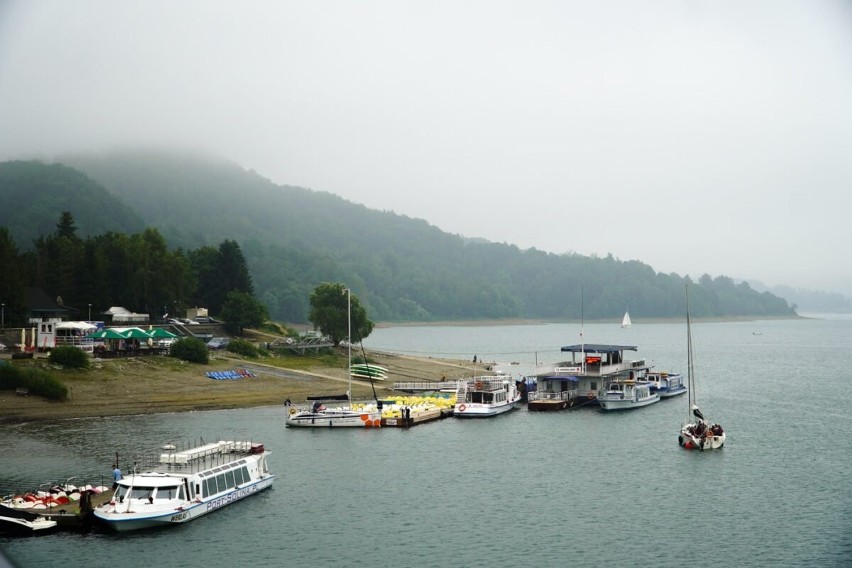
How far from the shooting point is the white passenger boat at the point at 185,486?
4556 centimetres

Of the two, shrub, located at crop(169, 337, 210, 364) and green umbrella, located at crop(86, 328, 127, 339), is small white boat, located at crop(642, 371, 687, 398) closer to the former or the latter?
shrub, located at crop(169, 337, 210, 364)

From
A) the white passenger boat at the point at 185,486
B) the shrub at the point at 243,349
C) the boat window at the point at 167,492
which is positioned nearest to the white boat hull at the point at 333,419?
the white passenger boat at the point at 185,486

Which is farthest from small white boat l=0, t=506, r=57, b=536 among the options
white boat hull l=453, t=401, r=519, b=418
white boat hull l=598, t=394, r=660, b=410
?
white boat hull l=598, t=394, r=660, b=410

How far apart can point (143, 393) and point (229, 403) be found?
27.3ft

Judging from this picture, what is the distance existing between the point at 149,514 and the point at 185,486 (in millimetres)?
2954

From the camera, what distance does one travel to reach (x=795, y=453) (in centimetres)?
6744

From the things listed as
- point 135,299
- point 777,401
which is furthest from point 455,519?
point 135,299

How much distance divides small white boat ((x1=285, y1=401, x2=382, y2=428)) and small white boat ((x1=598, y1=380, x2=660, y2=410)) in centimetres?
2543

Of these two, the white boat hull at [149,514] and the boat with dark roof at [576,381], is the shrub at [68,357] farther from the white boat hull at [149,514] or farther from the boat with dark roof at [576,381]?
the boat with dark roof at [576,381]

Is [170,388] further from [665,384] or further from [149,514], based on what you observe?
[665,384]

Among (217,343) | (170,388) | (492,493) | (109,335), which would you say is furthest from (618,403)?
(109,335)

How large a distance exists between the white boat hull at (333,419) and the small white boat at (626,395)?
25.6m

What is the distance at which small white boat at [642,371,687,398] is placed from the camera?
10438 centimetres

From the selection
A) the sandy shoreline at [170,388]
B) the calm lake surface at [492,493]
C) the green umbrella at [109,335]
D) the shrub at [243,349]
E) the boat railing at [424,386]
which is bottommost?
the calm lake surface at [492,493]
